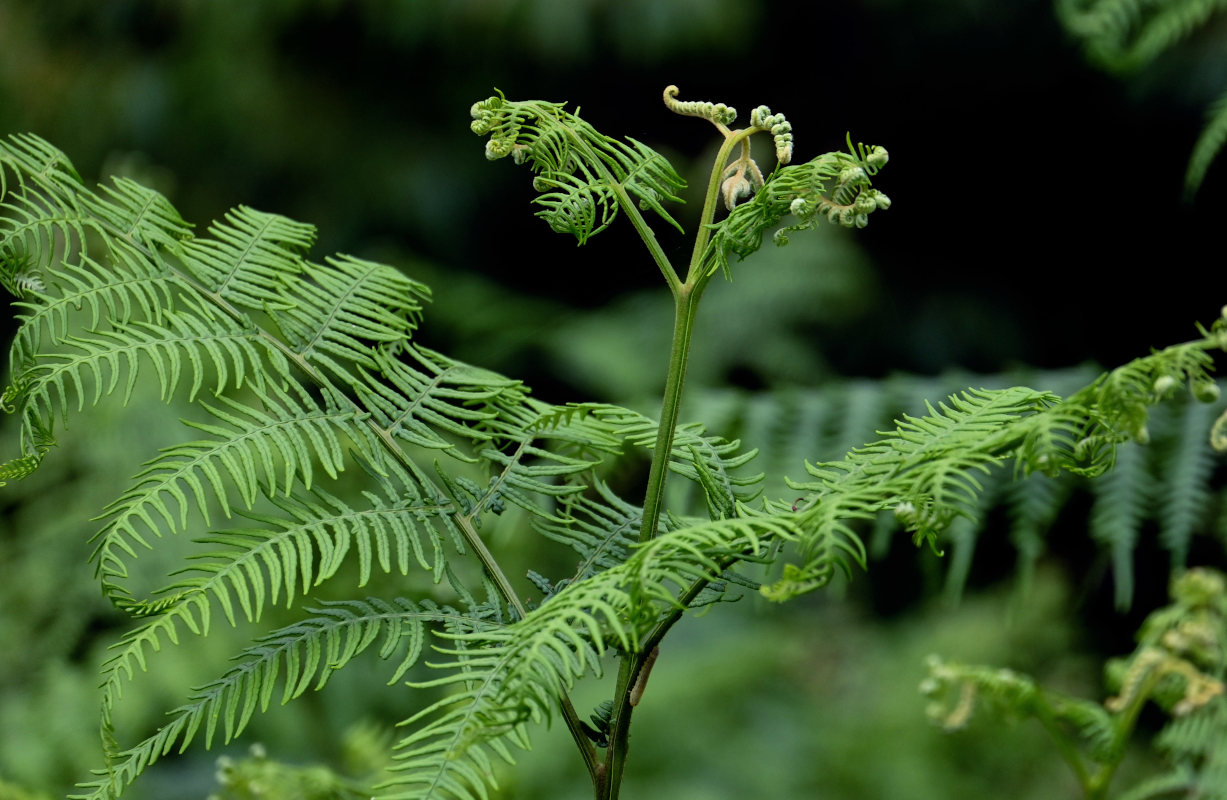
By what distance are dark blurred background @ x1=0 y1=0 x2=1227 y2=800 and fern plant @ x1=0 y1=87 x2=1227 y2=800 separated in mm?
1335

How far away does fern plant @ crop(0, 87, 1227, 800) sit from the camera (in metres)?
0.37

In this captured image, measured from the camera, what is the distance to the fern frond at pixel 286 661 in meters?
0.41

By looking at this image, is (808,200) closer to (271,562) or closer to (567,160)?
(567,160)

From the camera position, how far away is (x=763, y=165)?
2627mm

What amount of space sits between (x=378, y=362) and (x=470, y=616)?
0.14m

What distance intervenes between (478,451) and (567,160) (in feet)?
0.50

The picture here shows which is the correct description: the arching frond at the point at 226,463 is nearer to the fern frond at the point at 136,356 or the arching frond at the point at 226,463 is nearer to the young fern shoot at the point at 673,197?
the fern frond at the point at 136,356

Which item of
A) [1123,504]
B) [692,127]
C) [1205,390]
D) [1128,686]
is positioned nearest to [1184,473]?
[1123,504]

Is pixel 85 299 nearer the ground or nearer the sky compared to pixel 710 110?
nearer the ground

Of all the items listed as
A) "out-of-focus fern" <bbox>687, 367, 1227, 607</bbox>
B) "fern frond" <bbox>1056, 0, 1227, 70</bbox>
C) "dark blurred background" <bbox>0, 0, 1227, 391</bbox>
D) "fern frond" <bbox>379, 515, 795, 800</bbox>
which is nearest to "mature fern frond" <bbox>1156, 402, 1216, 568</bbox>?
"out-of-focus fern" <bbox>687, 367, 1227, 607</bbox>

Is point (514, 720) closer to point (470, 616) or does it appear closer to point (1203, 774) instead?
point (470, 616)

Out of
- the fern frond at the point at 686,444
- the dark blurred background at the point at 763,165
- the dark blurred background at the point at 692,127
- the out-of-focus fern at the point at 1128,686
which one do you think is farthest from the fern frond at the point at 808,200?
the dark blurred background at the point at 692,127

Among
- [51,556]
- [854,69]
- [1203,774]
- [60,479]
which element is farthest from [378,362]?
[854,69]

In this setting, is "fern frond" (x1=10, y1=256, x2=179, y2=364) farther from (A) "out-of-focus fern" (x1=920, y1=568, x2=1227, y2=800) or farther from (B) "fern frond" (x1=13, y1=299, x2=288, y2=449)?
(A) "out-of-focus fern" (x1=920, y1=568, x2=1227, y2=800)
